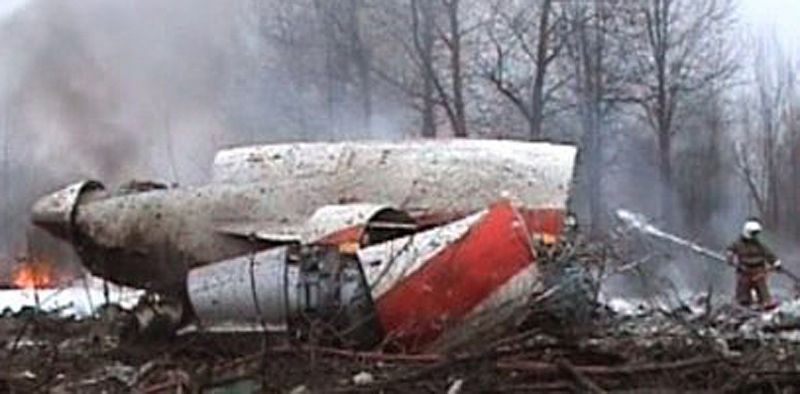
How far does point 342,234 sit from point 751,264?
658 centimetres

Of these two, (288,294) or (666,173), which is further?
(666,173)

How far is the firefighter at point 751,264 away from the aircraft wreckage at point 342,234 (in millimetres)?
4770

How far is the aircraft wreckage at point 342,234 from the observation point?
754 centimetres

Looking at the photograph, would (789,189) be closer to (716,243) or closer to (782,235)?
(782,235)

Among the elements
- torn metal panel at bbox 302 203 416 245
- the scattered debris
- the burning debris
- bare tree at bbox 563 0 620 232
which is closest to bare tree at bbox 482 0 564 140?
bare tree at bbox 563 0 620 232

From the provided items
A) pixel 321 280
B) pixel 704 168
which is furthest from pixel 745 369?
pixel 704 168

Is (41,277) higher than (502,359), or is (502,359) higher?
(502,359)

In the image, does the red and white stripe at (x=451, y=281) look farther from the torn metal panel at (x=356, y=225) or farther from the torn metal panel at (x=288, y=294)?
the torn metal panel at (x=356, y=225)

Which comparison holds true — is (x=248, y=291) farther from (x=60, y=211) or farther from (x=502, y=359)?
(x=502, y=359)

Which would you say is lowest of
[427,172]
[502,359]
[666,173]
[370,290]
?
[666,173]

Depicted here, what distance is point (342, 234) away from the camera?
8.20 meters

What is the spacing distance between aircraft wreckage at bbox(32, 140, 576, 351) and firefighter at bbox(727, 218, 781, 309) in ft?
15.7

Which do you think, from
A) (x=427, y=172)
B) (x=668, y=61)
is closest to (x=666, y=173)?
(x=668, y=61)

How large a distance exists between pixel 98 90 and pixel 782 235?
50.0 feet
